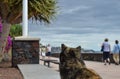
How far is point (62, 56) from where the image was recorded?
8.05 metres

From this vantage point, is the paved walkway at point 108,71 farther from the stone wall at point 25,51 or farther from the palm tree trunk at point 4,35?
the palm tree trunk at point 4,35

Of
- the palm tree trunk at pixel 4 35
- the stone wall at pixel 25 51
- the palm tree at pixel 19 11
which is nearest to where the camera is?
the stone wall at pixel 25 51

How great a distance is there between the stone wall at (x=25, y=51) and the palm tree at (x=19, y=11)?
3084 millimetres

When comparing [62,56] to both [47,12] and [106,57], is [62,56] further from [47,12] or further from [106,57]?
[106,57]

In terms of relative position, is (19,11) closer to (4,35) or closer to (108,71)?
(4,35)

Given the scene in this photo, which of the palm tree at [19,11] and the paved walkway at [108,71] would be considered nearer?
the paved walkway at [108,71]

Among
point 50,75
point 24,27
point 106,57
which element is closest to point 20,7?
point 24,27

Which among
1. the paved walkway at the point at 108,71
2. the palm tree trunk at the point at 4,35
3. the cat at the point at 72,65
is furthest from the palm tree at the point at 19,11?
the cat at the point at 72,65

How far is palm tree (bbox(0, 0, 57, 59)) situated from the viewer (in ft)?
79.7

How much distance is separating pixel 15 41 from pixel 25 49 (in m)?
0.60

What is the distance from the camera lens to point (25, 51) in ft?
70.5

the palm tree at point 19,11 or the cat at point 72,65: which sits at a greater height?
the palm tree at point 19,11

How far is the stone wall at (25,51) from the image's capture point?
21453mm

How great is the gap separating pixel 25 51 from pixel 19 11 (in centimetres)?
393
